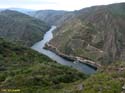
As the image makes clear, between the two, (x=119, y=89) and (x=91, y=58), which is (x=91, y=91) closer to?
(x=119, y=89)

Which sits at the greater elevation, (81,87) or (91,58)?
(81,87)

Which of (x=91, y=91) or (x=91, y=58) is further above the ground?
(x=91, y=91)

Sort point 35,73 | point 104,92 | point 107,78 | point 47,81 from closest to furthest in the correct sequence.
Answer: point 104,92
point 107,78
point 47,81
point 35,73

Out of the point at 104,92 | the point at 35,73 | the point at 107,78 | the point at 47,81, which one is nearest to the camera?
the point at 104,92

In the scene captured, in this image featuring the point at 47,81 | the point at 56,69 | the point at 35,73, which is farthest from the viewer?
the point at 56,69

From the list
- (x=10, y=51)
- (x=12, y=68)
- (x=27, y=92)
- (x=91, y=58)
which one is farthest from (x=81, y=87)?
(x=91, y=58)

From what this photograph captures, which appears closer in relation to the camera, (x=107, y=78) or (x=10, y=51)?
(x=107, y=78)

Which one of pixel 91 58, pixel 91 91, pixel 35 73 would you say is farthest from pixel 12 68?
pixel 91 58

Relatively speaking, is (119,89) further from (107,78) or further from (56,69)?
(56,69)

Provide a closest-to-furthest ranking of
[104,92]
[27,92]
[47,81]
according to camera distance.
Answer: [104,92]
[27,92]
[47,81]
